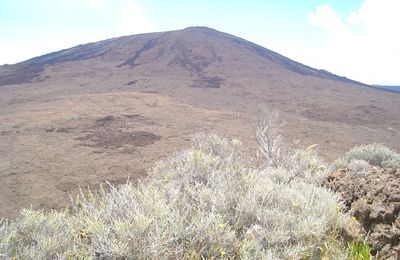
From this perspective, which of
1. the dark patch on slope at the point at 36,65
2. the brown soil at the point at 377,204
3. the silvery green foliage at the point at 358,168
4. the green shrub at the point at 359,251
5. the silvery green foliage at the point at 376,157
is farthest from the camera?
the dark patch on slope at the point at 36,65

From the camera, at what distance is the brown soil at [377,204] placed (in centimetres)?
254

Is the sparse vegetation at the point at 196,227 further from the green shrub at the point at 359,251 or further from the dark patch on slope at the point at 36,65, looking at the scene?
the dark patch on slope at the point at 36,65

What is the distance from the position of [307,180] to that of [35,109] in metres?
15.3

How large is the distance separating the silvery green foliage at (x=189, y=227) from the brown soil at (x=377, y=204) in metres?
0.21

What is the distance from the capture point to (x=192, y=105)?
59.3 feet

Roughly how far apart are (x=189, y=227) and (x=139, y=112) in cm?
1375

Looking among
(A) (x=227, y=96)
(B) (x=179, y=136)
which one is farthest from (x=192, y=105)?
(B) (x=179, y=136)

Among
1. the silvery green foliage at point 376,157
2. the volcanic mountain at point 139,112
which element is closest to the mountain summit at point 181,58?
the volcanic mountain at point 139,112

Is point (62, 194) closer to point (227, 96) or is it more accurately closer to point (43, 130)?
point (43, 130)

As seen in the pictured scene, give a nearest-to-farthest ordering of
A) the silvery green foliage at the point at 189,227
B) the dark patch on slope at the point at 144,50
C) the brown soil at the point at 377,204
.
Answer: the silvery green foliage at the point at 189,227 < the brown soil at the point at 377,204 < the dark patch on slope at the point at 144,50

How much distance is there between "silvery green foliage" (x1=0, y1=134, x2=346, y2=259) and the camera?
2.04 metres

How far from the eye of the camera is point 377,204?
112 inches

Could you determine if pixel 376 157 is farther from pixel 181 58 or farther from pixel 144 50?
pixel 144 50

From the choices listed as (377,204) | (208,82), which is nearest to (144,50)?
(208,82)
